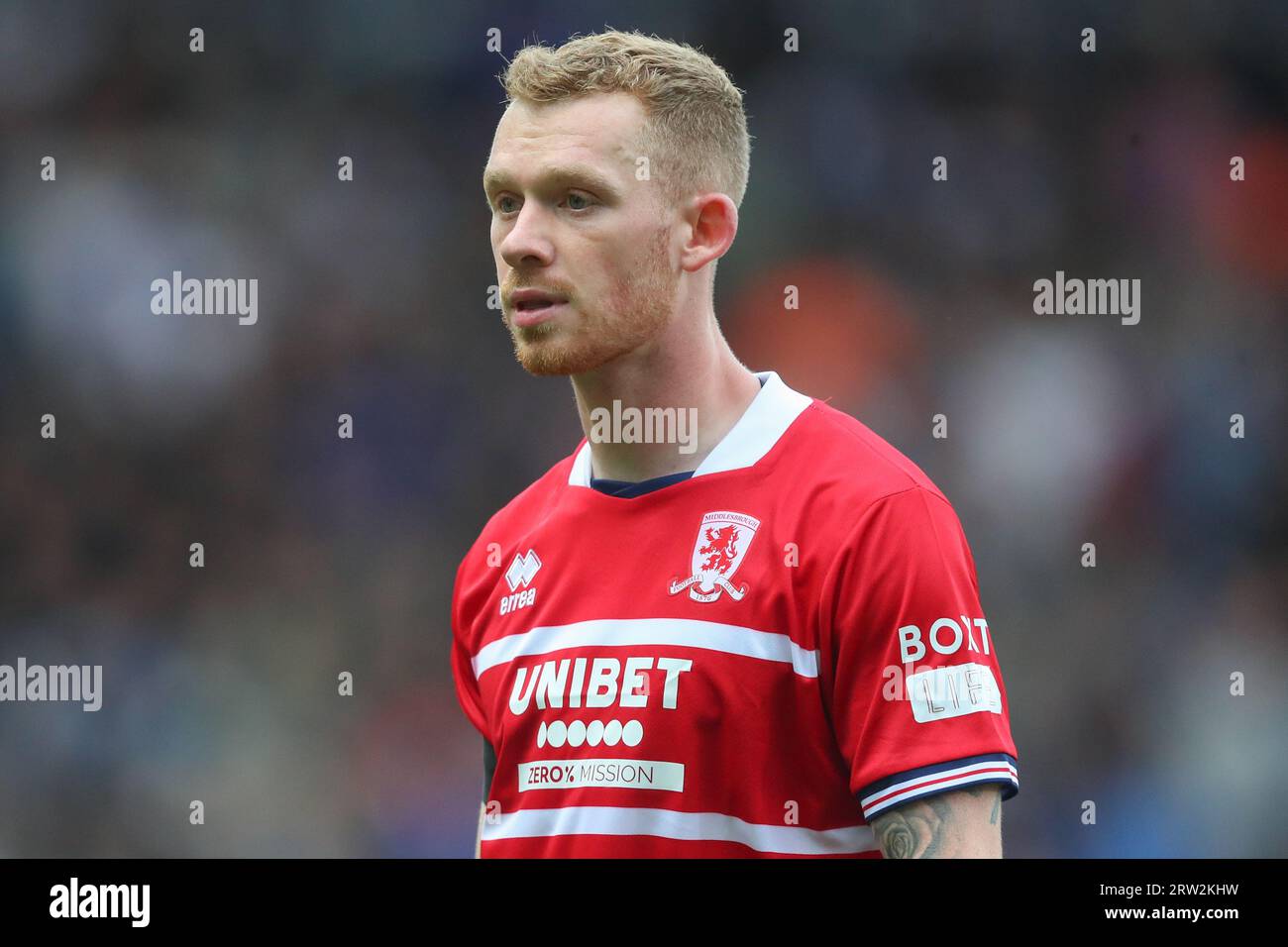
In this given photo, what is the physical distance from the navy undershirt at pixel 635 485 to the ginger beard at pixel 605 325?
29 centimetres

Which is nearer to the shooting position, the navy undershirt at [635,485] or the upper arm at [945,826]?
the upper arm at [945,826]

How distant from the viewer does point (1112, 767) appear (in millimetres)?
7582

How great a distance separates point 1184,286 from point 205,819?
21.3 ft

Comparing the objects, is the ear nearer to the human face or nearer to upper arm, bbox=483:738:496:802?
the human face

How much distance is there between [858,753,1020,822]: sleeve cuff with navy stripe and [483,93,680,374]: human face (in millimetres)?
1124

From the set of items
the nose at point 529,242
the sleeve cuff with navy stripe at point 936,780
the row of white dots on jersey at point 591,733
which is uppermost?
the nose at point 529,242

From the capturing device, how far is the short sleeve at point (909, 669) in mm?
2594

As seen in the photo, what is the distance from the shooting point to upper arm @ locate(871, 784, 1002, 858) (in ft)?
8.36

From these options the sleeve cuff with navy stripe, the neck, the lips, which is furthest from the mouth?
the sleeve cuff with navy stripe

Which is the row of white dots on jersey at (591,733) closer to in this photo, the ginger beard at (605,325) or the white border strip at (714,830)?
the white border strip at (714,830)

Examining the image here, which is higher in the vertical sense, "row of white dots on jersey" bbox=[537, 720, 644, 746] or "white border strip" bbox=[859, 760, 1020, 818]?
"row of white dots on jersey" bbox=[537, 720, 644, 746]

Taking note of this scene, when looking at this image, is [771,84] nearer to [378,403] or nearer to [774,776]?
[378,403]

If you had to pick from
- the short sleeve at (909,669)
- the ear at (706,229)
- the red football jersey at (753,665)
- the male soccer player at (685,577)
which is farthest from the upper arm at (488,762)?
the ear at (706,229)

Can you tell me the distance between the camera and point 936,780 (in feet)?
8.41
